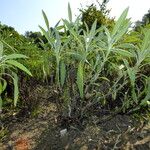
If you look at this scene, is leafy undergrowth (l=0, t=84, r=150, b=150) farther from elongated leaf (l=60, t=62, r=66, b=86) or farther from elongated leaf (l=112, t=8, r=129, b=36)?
elongated leaf (l=112, t=8, r=129, b=36)

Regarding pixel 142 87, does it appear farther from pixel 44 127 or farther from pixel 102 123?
pixel 44 127

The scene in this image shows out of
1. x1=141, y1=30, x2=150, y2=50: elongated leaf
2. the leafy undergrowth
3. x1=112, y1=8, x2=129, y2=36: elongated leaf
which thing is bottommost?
the leafy undergrowth

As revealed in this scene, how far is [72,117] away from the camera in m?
3.05

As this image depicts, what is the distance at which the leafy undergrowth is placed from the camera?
9.30 feet

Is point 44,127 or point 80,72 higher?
point 80,72

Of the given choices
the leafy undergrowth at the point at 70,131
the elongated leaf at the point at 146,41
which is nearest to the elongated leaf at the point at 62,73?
the leafy undergrowth at the point at 70,131

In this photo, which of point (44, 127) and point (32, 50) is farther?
point (32, 50)

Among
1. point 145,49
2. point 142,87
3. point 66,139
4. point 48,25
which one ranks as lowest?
point 66,139

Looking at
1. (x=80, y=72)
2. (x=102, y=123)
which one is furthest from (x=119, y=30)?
(x=102, y=123)

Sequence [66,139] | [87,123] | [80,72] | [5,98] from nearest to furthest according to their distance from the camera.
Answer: [80,72]
[66,139]
[87,123]
[5,98]

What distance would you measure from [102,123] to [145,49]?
0.68 m

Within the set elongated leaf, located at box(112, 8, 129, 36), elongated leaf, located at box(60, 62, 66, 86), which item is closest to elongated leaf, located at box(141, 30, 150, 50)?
elongated leaf, located at box(112, 8, 129, 36)

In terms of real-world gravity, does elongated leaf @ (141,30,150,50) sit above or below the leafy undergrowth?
above

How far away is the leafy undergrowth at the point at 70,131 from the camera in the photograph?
2.84m
